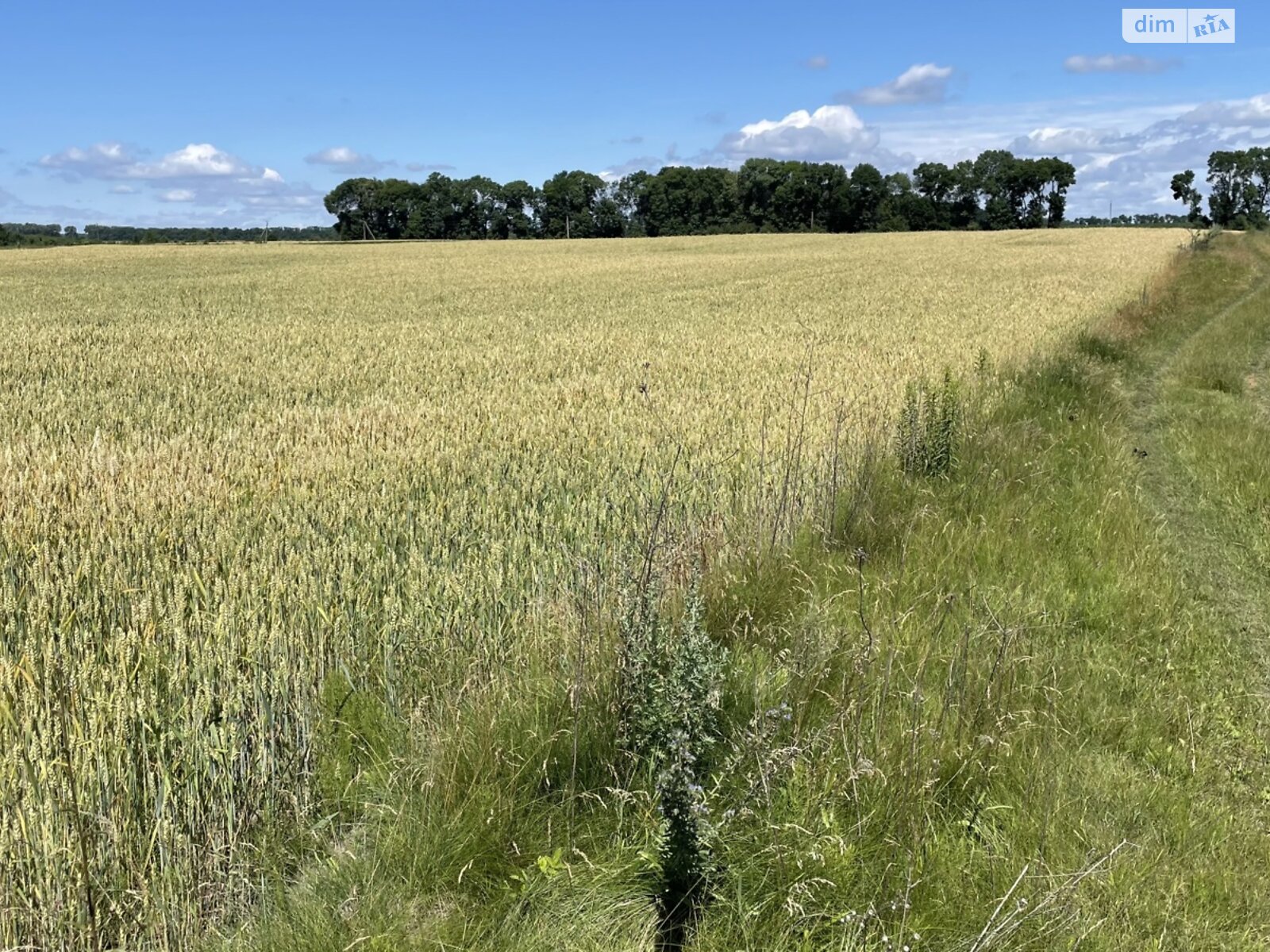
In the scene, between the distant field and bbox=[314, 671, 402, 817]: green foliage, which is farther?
bbox=[314, 671, 402, 817]: green foliage

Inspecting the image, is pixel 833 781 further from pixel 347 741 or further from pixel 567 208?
pixel 567 208

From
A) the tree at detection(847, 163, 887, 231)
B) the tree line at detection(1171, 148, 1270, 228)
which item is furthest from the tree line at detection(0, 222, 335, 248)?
the tree line at detection(1171, 148, 1270, 228)

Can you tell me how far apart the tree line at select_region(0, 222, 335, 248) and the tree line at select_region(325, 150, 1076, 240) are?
755cm

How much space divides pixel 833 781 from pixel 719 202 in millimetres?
116801

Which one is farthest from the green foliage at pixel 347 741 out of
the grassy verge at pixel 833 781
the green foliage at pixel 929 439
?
the green foliage at pixel 929 439

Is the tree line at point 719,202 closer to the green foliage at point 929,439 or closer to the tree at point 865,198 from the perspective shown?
the tree at point 865,198

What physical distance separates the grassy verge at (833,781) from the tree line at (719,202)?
10417cm

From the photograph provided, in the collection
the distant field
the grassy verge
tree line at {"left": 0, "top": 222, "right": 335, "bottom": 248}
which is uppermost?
tree line at {"left": 0, "top": 222, "right": 335, "bottom": 248}

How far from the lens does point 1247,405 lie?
9.69 m

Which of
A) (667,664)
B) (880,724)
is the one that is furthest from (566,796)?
(880,724)

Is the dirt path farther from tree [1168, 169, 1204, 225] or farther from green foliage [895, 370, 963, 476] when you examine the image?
tree [1168, 169, 1204, 225]

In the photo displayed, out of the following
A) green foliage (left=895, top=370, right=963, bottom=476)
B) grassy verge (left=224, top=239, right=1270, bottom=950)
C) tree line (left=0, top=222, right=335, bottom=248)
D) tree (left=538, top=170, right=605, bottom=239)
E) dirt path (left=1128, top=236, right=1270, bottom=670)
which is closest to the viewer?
grassy verge (left=224, top=239, right=1270, bottom=950)

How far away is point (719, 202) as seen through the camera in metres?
112

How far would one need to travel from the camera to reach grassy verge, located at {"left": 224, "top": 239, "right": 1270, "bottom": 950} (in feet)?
7.34
